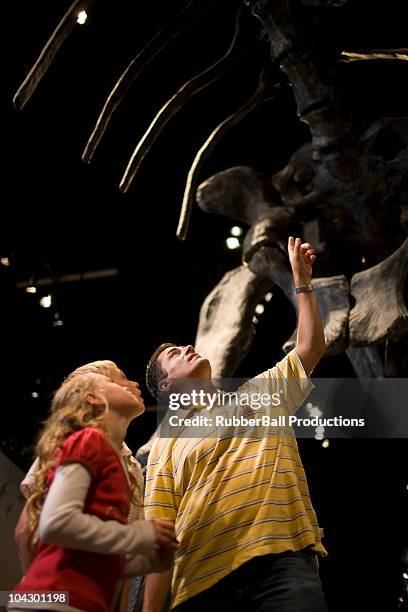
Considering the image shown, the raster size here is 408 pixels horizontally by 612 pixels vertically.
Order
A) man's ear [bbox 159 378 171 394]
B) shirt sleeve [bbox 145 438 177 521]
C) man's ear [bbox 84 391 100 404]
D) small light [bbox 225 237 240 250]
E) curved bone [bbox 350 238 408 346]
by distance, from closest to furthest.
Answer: man's ear [bbox 84 391 100 404] → shirt sleeve [bbox 145 438 177 521] → man's ear [bbox 159 378 171 394] → curved bone [bbox 350 238 408 346] → small light [bbox 225 237 240 250]

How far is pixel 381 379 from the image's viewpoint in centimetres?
302

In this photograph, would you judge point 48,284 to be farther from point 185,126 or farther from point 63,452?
point 63,452

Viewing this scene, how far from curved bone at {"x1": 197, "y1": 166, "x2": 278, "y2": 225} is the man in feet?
3.92

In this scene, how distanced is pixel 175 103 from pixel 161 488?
171cm

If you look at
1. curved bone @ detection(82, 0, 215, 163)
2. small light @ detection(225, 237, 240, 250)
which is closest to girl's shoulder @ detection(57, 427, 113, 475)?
curved bone @ detection(82, 0, 215, 163)

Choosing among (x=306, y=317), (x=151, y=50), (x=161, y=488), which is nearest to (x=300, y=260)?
(x=306, y=317)

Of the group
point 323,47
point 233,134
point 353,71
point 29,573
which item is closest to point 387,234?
point 323,47

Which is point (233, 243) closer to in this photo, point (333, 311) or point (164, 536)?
point (333, 311)

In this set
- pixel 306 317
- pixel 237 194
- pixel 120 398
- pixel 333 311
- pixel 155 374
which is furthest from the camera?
pixel 237 194

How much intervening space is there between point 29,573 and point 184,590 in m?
0.50

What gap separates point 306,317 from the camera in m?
2.19

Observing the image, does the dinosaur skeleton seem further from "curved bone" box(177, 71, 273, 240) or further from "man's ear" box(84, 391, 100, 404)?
"man's ear" box(84, 391, 100, 404)

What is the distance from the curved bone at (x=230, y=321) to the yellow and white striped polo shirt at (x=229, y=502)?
93cm

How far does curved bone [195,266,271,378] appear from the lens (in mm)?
3057
